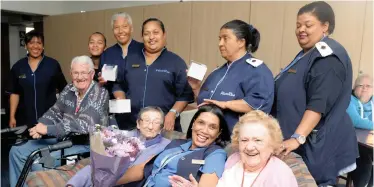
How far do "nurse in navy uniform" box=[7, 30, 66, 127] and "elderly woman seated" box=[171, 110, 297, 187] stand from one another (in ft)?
6.93

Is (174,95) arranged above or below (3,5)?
below

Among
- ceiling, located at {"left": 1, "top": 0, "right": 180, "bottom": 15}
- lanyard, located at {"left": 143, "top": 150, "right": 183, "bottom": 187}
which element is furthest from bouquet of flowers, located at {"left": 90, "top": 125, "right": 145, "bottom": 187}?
ceiling, located at {"left": 1, "top": 0, "right": 180, "bottom": 15}

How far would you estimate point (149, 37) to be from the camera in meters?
2.34

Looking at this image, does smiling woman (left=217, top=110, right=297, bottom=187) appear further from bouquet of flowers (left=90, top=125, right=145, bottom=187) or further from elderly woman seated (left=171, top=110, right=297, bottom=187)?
bouquet of flowers (left=90, top=125, right=145, bottom=187)

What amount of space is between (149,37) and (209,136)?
950 millimetres

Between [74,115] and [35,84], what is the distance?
1021mm

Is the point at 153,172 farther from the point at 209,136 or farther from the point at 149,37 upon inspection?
the point at 149,37

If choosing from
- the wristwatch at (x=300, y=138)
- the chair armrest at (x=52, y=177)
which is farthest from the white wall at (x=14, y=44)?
the wristwatch at (x=300, y=138)

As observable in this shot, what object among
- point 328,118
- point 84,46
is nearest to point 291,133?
point 328,118

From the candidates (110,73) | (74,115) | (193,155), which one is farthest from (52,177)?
(110,73)

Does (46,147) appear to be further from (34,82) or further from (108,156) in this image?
(34,82)

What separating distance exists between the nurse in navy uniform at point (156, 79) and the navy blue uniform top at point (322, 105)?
852 millimetres

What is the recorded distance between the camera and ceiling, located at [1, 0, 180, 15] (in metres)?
5.32

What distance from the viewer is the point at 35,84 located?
306 centimetres
